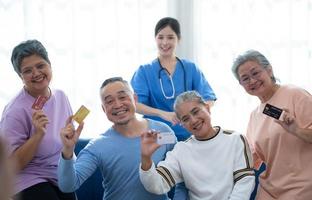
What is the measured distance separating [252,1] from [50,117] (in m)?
1.77

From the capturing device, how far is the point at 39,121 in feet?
6.40

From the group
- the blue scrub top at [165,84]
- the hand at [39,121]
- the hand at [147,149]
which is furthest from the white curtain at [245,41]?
the hand at [39,121]

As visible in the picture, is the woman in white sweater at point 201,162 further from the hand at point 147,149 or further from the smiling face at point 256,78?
the smiling face at point 256,78

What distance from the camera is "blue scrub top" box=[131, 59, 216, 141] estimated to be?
9.17ft

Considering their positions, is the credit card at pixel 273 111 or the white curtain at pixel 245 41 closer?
the credit card at pixel 273 111

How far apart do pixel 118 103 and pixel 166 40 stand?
3.02 ft

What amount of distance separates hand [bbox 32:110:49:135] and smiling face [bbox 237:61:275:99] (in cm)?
94

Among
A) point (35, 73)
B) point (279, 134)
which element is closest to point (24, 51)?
point (35, 73)

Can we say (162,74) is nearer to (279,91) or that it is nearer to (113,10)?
(113,10)

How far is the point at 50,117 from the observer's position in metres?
2.16

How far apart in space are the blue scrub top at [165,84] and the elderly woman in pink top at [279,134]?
68cm

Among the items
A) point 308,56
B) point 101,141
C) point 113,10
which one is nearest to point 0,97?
point 113,10

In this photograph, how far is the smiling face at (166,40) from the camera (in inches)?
112

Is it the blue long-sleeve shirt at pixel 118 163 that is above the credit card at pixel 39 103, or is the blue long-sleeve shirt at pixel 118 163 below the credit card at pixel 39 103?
below
